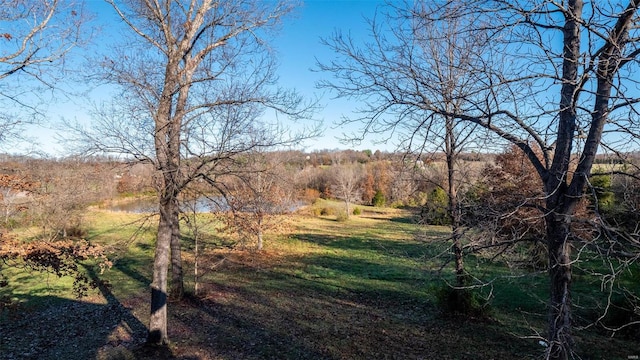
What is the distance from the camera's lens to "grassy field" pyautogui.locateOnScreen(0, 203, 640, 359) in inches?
275

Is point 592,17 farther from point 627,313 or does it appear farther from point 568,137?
point 627,313

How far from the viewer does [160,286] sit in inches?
277

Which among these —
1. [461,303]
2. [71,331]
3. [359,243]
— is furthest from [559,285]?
[359,243]

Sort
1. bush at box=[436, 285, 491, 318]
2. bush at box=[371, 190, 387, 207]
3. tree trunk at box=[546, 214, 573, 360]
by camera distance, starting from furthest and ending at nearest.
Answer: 1. bush at box=[371, 190, 387, 207]
2. bush at box=[436, 285, 491, 318]
3. tree trunk at box=[546, 214, 573, 360]

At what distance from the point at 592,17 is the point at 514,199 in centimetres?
201

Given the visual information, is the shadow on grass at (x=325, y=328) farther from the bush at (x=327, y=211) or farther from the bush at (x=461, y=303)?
the bush at (x=327, y=211)

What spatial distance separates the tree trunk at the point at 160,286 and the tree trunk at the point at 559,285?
623 cm

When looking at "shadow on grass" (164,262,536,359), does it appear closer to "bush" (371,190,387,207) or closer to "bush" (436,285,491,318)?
"bush" (436,285,491,318)

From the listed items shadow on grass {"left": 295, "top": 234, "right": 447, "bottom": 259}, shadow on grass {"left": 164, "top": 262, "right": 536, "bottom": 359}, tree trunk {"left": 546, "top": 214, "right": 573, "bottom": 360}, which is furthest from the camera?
shadow on grass {"left": 295, "top": 234, "right": 447, "bottom": 259}

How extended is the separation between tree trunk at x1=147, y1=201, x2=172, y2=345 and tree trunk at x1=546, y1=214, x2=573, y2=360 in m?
6.23

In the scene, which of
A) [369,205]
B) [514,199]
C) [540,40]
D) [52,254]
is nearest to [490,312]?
[514,199]

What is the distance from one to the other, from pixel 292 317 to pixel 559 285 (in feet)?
22.5

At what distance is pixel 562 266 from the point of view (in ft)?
11.1

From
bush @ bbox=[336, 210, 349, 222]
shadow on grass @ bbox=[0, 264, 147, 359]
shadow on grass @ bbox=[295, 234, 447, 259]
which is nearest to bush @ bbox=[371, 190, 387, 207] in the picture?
bush @ bbox=[336, 210, 349, 222]
